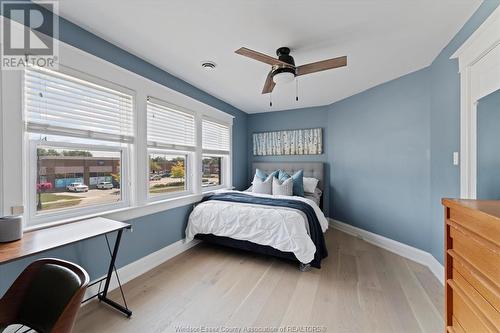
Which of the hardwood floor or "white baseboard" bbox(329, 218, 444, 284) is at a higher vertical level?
"white baseboard" bbox(329, 218, 444, 284)

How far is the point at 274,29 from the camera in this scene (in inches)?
75.5

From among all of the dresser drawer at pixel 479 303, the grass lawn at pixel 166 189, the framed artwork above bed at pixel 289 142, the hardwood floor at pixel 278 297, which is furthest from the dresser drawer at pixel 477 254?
the framed artwork above bed at pixel 289 142

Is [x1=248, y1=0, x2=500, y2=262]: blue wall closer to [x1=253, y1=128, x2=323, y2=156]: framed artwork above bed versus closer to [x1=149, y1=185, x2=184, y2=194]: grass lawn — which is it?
[x1=253, y1=128, x2=323, y2=156]: framed artwork above bed

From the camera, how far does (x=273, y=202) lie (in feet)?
9.41

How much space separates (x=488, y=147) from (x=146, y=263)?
3472 mm

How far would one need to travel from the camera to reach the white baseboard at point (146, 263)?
214 centimetres

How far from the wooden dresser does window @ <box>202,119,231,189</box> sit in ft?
10.5

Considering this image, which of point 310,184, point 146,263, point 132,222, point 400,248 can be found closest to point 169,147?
point 132,222

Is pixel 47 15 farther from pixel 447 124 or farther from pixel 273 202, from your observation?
pixel 447 124

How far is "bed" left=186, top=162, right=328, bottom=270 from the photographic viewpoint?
244 centimetres

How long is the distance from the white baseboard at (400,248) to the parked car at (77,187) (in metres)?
3.75

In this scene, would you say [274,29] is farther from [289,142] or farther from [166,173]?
[289,142]

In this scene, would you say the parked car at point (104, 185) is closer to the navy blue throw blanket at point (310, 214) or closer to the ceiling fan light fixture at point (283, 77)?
the navy blue throw blanket at point (310, 214)

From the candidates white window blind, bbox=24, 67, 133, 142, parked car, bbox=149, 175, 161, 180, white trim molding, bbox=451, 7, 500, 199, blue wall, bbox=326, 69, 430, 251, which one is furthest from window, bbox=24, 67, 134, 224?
blue wall, bbox=326, 69, 430, 251
